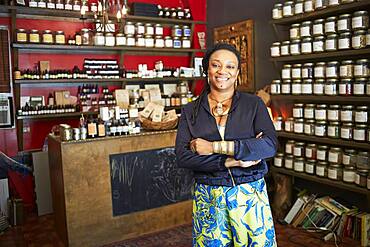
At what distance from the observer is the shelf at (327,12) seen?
2.79 metres

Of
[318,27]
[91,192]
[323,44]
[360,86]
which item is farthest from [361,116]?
[91,192]

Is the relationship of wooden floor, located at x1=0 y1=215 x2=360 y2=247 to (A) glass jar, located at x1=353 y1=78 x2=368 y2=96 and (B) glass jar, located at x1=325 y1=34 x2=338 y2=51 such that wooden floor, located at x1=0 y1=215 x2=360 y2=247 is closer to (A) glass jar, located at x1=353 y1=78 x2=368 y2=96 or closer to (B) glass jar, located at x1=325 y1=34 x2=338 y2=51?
(A) glass jar, located at x1=353 y1=78 x2=368 y2=96

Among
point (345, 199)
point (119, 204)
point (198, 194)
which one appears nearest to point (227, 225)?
point (198, 194)

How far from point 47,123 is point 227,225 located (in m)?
3.20

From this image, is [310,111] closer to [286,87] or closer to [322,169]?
[286,87]

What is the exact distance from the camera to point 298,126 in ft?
11.0

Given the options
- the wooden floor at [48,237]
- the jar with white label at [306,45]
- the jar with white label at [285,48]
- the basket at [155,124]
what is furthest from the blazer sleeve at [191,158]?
the jar with white label at [285,48]

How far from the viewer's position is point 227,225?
1.52 m

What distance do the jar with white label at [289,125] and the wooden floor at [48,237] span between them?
2.92 ft

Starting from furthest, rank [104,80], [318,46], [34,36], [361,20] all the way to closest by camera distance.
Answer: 1. [104,80]
2. [34,36]
3. [318,46]
4. [361,20]

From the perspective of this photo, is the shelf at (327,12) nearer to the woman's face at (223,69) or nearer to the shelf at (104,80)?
the shelf at (104,80)

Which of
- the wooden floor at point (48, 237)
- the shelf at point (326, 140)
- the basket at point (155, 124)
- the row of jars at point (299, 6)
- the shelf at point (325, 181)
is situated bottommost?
the wooden floor at point (48, 237)

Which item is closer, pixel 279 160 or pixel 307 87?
pixel 307 87

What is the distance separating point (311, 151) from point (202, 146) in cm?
204
